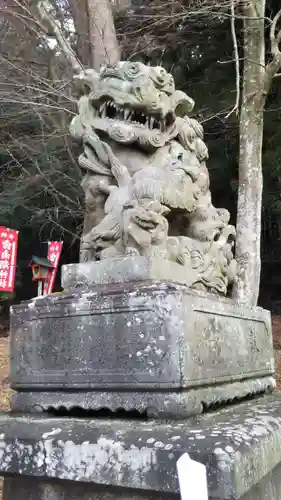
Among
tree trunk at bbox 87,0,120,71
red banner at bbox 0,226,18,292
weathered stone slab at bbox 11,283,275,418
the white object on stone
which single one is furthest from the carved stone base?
red banner at bbox 0,226,18,292

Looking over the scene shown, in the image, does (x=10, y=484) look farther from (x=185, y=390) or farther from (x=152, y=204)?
(x=152, y=204)

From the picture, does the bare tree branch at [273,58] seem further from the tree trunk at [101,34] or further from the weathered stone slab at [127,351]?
the weathered stone slab at [127,351]

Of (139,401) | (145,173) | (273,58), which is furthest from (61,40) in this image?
(139,401)

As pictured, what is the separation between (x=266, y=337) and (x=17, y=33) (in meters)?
6.60

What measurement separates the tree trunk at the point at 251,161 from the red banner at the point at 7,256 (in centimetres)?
443

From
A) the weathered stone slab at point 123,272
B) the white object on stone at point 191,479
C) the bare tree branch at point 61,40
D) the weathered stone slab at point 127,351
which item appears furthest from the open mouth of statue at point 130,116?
the bare tree branch at point 61,40

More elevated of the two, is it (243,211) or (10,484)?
(243,211)

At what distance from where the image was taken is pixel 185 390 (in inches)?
60.2

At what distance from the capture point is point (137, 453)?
53.0 inches

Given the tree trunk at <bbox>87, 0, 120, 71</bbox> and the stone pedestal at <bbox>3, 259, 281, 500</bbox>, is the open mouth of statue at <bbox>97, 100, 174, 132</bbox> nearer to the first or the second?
the stone pedestal at <bbox>3, 259, 281, 500</bbox>

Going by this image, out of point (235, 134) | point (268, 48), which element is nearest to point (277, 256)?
point (235, 134)

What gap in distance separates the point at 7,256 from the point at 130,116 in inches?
265

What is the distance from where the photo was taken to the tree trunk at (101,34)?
597 centimetres

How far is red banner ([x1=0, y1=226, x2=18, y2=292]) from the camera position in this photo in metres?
8.33
